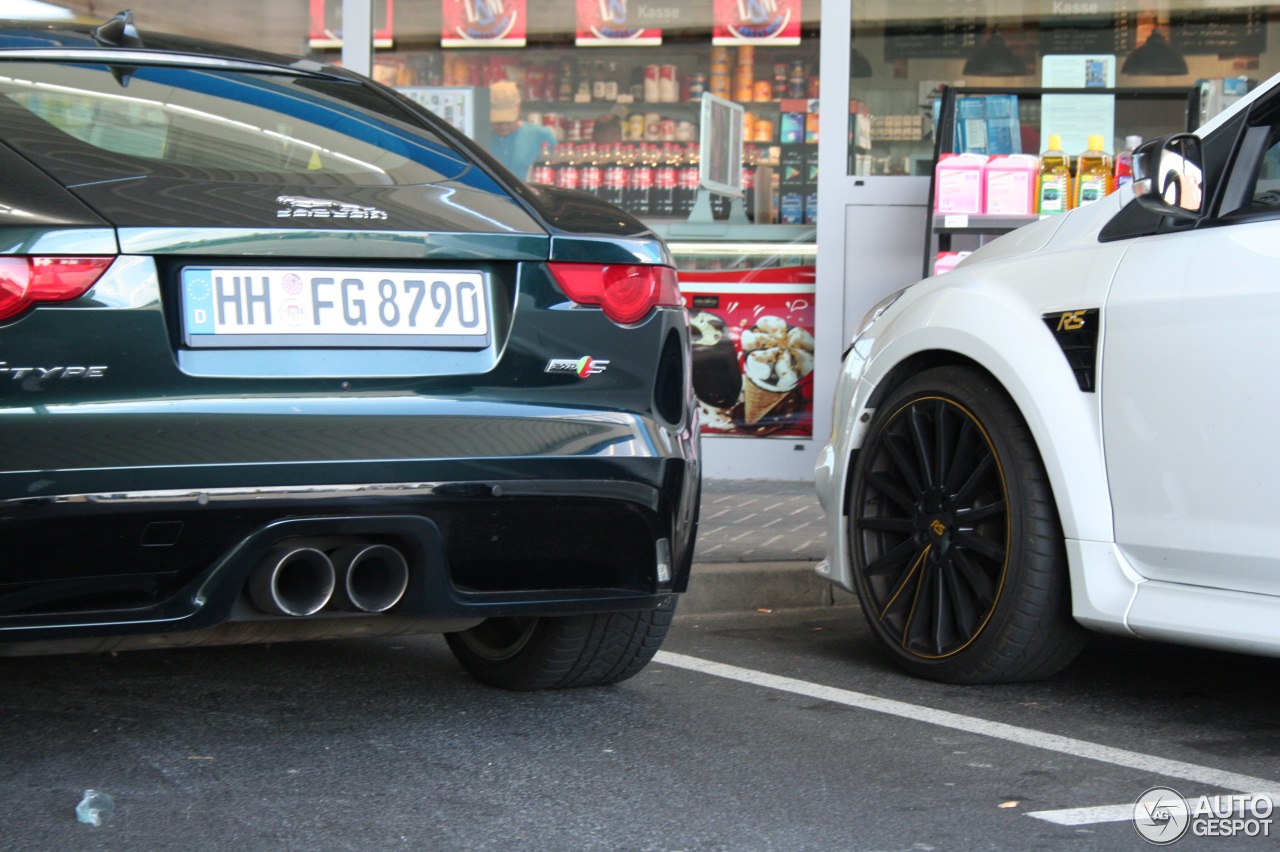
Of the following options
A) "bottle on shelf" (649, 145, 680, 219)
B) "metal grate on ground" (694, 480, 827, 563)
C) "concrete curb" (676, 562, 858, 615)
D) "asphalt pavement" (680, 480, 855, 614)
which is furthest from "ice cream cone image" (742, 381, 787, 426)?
"concrete curb" (676, 562, 858, 615)

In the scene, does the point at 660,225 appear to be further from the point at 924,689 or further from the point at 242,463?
the point at 242,463

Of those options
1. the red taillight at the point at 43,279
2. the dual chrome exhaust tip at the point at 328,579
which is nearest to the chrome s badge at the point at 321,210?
the red taillight at the point at 43,279

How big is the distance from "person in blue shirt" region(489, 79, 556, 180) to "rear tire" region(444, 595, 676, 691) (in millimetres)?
4924

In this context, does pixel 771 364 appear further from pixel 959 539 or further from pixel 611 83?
pixel 959 539

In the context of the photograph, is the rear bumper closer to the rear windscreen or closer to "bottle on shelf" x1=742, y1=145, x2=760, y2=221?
the rear windscreen

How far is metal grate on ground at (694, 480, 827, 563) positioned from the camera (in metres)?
5.56

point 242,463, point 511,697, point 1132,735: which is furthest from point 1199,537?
point 242,463

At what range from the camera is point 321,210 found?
2.94 metres

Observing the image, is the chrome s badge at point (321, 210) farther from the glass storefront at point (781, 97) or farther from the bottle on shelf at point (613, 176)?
the bottle on shelf at point (613, 176)

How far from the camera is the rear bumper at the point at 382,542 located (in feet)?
8.84

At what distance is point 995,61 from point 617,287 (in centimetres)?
506

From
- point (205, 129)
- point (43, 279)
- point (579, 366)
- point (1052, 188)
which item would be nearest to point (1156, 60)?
point (1052, 188)

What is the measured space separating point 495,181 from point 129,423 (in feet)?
3.19

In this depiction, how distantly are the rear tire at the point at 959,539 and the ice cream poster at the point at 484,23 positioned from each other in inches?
192
